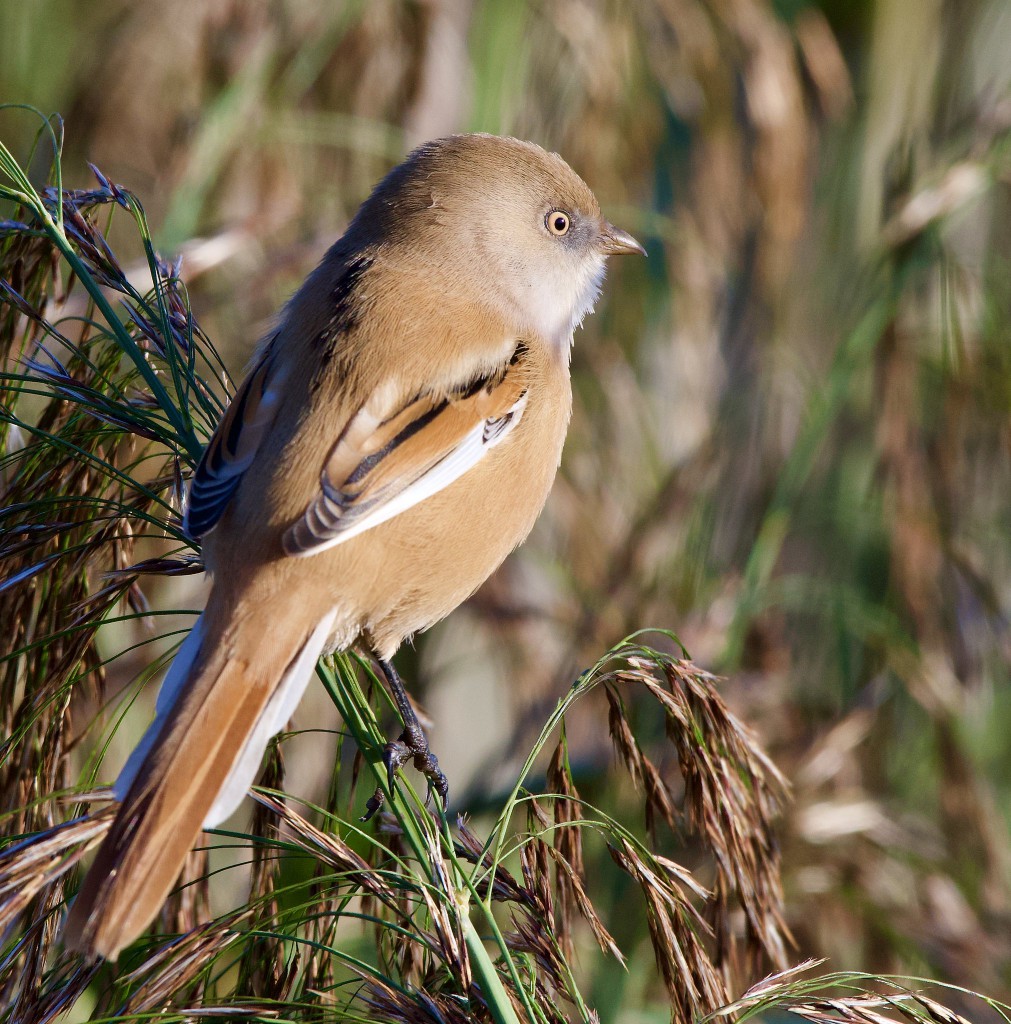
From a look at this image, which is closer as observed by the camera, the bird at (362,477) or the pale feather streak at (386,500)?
the bird at (362,477)

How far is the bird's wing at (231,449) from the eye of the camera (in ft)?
7.16

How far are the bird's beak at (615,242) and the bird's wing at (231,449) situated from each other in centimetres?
119

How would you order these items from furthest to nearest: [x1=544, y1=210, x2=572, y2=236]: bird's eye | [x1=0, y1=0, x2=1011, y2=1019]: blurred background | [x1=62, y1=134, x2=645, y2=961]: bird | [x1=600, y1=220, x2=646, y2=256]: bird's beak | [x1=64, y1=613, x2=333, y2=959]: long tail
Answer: [x1=0, y1=0, x2=1011, y2=1019]: blurred background
[x1=600, y1=220, x2=646, y2=256]: bird's beak
[x1=544, y1=210, x2=572, y2=236]: bird's eye
[x1=62, y1=134, x2=645, y2=961]: bird
[x1=64, y1=613, x2=333, y2=959]: long tail

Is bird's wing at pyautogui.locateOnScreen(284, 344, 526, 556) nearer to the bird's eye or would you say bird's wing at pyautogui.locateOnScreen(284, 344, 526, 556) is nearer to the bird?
the bird

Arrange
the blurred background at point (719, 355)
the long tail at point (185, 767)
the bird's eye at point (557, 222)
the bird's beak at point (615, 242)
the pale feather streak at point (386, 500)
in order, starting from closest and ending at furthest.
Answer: the long tail at point (185, 767) < the pale feather streak at point (386, 500) < the bird's eye at point (557, 222) < the bird's beak at point (615, 242) < the blurred background at point (719, 355)

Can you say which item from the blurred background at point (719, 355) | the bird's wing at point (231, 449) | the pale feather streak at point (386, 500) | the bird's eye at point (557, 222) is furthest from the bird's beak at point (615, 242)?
the bird's wing at point (231, 449)

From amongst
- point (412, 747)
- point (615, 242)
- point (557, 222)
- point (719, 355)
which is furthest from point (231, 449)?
point (719, 355)

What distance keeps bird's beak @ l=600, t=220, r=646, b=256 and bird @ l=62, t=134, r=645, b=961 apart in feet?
0.88

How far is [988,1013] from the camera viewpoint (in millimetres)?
4297

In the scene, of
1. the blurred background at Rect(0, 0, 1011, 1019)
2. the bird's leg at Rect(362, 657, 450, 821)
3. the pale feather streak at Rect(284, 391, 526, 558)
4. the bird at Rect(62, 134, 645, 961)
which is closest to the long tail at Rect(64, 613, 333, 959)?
the bird at Rect(62, 134, 645, 961)

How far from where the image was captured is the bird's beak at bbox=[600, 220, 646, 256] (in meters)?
3.25

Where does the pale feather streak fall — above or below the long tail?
above

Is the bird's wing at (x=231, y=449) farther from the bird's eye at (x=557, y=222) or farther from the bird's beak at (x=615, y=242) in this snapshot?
the bird's beak at (x=615, y=242)

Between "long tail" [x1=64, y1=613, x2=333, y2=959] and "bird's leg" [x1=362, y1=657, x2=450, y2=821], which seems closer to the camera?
"long tail" [x1=64, y1=613, x2=333, y2=959]
